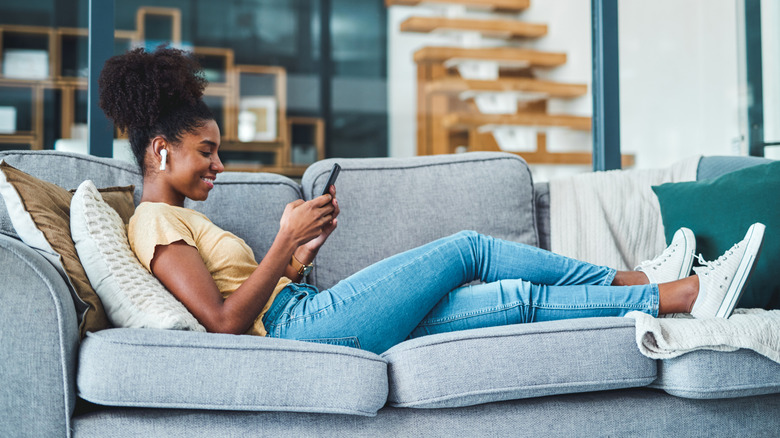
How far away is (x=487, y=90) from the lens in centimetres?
448

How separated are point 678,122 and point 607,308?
282cm

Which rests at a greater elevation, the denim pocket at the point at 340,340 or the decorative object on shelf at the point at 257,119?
the decorative object on shelf at the point at 257,119

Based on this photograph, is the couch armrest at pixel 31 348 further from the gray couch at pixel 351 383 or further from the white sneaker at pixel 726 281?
the white sneaker at pixel 726 281

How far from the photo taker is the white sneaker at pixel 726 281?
1457mm

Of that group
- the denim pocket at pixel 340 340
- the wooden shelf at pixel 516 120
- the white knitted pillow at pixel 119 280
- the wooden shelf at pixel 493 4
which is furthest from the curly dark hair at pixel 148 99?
the wooden shelf at pixel 493 4

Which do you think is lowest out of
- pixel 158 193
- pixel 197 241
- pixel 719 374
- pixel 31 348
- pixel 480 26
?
pixel 719 374

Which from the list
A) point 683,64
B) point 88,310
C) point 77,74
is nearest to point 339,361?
point 88,310

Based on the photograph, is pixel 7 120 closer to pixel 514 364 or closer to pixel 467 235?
pixel 467 235

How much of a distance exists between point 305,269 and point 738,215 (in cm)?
115

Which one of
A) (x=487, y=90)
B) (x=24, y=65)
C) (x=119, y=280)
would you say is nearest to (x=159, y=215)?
(x=119, y=280)

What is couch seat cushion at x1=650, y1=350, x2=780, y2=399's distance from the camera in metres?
1.32

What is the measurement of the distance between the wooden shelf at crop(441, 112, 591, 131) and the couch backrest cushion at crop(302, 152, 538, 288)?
237cm

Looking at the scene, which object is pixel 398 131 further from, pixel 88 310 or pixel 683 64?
pixel 88 310

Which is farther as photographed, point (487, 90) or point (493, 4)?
point (493, 4)
